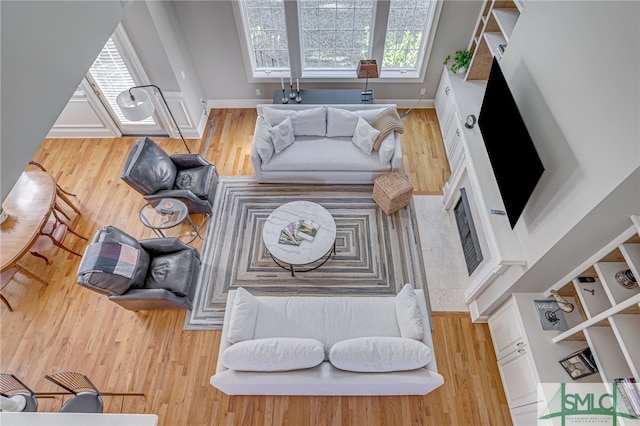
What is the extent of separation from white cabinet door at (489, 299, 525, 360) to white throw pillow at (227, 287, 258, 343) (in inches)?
89.0

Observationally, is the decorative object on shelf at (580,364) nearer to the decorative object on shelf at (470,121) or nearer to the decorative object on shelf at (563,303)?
the decorative object on shelf at (563,303)

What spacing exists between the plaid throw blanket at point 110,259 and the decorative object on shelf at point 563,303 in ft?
12.2

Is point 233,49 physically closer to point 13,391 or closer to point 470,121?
point 470,121

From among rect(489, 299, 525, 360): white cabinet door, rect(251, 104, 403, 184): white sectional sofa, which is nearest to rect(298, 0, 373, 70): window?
rect(251, 104, 403, 184): white sectional sofa

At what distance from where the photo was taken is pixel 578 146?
7.20 feet

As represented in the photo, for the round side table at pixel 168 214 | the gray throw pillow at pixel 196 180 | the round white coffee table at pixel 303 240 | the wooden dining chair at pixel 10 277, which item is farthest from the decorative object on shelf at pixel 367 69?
the wooden dining chair at pixel 10 277

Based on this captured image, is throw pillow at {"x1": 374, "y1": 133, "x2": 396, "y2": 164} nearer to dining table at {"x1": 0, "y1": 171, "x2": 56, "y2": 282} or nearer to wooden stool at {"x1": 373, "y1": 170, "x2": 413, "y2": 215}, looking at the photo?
wooden stool at {"x1": 373, "y1": 170, "x2": 413, "y2": 215}

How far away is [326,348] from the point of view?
2.87 metres

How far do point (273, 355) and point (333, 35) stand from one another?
423cm

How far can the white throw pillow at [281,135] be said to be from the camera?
13.8 ft

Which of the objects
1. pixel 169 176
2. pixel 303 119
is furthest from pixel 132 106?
pixel 303 119

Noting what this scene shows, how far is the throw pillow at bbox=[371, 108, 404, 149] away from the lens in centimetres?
414

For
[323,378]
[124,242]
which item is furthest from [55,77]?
[323,378]

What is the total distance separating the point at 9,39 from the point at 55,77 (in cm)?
34
